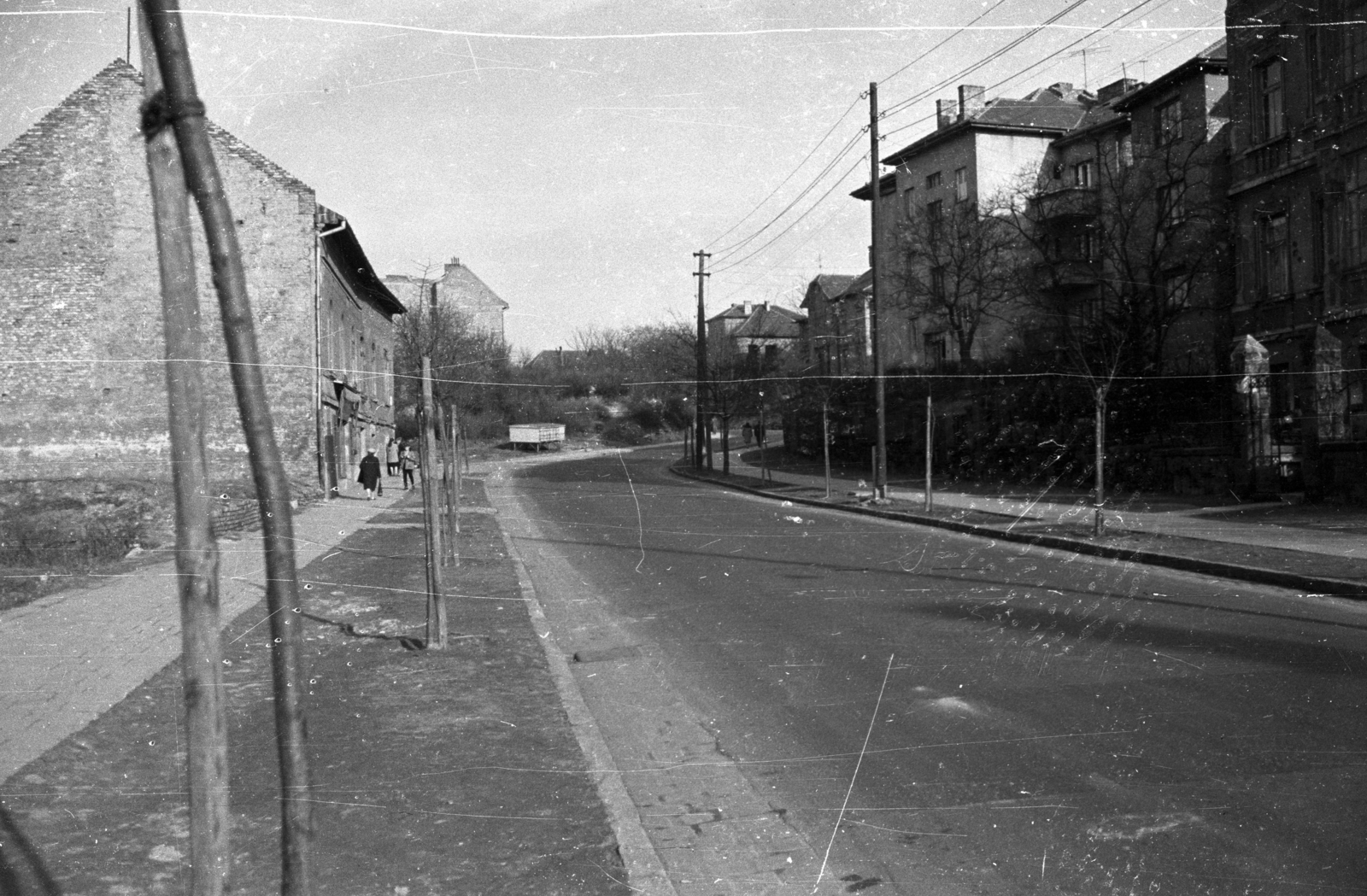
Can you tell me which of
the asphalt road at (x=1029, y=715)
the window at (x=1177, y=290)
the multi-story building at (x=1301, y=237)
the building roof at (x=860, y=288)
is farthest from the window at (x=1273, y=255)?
the building roof at (x=860, y=288)

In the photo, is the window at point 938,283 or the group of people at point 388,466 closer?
the group of people at point 388,466

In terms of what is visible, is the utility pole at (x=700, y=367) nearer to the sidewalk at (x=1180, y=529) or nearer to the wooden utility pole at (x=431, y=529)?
the sidewalk at (x=1180, y=529)

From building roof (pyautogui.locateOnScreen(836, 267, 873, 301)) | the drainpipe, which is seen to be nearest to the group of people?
the drainpipe

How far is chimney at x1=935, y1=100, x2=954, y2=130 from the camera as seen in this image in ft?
162

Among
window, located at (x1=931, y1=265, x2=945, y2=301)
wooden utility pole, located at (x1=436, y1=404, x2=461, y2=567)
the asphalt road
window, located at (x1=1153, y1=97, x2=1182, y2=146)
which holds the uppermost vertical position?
window, located at (x1=1153, y1=97, x2=1182, y2=146)

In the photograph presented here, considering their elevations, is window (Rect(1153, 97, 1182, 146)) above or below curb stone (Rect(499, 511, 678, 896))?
above

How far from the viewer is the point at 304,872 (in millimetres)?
1796

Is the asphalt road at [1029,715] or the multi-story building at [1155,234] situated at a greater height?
the multi-story building at [1155,234]

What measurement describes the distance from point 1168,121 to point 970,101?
1743 centimetres

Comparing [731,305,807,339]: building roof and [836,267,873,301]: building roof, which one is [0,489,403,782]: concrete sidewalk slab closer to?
[836,267,873,301]: building roof

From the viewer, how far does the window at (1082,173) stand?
41781mm

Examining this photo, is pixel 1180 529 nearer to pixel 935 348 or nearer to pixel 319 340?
pixel 319 340

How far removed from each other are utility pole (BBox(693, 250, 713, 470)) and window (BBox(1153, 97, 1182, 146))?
16080mm

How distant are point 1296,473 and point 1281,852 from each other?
1801cm
